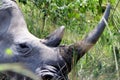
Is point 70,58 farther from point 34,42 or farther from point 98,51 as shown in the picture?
point 98,51

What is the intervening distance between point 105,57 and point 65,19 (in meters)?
1.17

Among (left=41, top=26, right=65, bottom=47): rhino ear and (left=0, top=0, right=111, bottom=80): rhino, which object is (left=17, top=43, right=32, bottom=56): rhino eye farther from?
(left=41, top=26, right=65, bottom=47): rhino ear

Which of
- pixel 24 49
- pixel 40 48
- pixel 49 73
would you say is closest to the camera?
pixel 49 73

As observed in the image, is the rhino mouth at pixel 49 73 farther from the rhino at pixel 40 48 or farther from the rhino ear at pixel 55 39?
the rhino ear at pixel 55 39

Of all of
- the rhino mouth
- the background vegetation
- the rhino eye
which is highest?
the rhino mouth

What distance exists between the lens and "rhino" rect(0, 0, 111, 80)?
3145mm

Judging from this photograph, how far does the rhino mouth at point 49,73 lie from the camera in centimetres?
302

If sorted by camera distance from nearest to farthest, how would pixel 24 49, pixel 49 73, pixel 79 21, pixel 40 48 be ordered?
pixel 49 73 < pixel 40 48 < pixel 24 49 < pixel 79 21

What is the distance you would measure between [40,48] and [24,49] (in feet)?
0.64

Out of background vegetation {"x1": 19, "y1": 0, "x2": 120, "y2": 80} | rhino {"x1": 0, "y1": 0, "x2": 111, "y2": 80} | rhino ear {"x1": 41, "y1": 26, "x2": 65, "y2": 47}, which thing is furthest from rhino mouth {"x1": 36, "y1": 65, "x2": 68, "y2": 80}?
background vegetation {"x1": 19, "y1": 0, "x2": 120, "y2": 80}

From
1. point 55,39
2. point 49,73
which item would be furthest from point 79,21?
point 49,73

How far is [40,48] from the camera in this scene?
11.1 ft

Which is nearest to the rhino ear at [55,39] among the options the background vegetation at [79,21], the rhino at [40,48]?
the rhino at [40,48]

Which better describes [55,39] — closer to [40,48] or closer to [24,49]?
[40,48]
